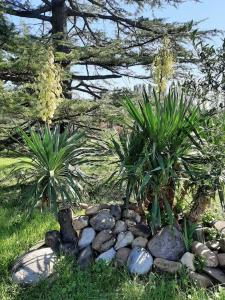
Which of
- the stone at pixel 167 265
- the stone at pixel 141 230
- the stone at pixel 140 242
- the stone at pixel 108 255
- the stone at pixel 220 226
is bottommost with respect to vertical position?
the stone at pixel 167 265

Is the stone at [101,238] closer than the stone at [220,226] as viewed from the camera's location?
Yes

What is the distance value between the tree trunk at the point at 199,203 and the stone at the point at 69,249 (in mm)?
1223

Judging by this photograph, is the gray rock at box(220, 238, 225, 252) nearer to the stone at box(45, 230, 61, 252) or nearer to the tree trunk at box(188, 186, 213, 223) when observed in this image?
the tree trunk at box(188, 186, 213, 223)

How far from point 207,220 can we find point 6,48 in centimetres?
398

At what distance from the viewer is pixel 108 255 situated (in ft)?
12.1

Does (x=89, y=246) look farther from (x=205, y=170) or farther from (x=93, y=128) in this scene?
(x=93, y=128)

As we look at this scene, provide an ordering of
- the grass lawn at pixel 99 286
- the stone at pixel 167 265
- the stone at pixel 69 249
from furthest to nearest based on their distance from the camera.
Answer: the stone at pixel 69 249 → the stone at pixel 167 265 → the grass lawn at pixel 99 286

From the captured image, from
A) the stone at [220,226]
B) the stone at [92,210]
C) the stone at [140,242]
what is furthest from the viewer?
the stone at [92,210]

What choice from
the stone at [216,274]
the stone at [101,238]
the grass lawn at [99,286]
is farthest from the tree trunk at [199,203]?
the stone at [101,238]

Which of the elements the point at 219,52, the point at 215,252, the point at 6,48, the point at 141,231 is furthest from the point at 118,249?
the point at 6,48

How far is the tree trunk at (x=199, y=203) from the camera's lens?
12.4ft

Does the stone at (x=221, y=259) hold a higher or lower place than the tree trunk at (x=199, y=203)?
lower

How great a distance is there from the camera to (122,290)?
323cm

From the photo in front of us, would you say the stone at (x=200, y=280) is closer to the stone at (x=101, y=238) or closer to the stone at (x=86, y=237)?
the stone at (x=101, y=238)
